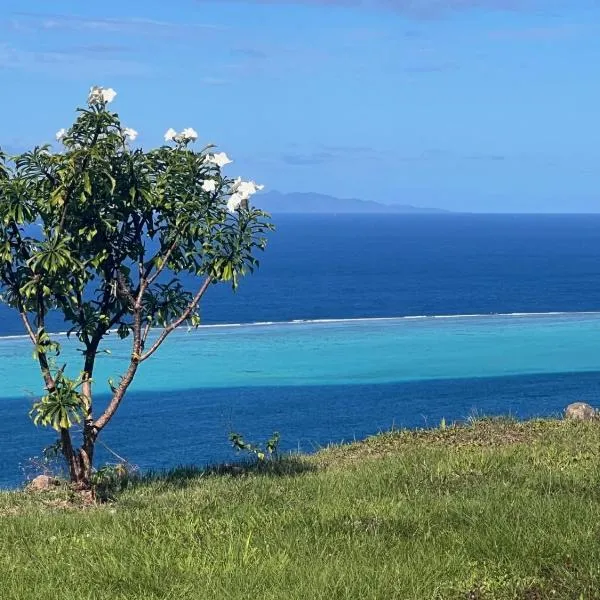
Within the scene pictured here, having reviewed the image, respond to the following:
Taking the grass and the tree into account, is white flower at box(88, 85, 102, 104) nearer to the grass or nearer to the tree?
the tree

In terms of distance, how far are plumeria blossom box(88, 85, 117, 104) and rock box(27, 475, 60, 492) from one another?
392 centimetres

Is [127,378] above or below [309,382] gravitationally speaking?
above

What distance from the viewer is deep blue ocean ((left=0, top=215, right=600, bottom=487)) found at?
26000mm

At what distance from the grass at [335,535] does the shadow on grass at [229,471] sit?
0.31m

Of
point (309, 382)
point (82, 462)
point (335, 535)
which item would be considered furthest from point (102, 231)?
point (309, 382)

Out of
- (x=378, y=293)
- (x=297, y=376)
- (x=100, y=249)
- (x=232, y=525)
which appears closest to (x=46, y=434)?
(x=297, y=376)

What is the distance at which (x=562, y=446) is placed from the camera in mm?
10352

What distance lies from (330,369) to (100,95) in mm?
29572

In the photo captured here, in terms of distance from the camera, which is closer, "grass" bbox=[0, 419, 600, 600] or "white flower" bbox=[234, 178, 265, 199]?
"grass" bbox=[0, 419, 600, 600]

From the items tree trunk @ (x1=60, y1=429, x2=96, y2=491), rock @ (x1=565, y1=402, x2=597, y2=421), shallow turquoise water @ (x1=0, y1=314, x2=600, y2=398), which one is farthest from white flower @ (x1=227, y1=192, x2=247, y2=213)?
shallow turquoise water @ (x1=0, y1=314, x2=600, y2=398)

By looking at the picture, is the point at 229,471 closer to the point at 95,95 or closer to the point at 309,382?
the point at 95,95

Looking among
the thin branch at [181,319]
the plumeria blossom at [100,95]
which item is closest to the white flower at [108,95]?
the plumeria blossom at [100,95]

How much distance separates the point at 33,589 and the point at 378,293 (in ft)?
258

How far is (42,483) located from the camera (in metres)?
10.8
